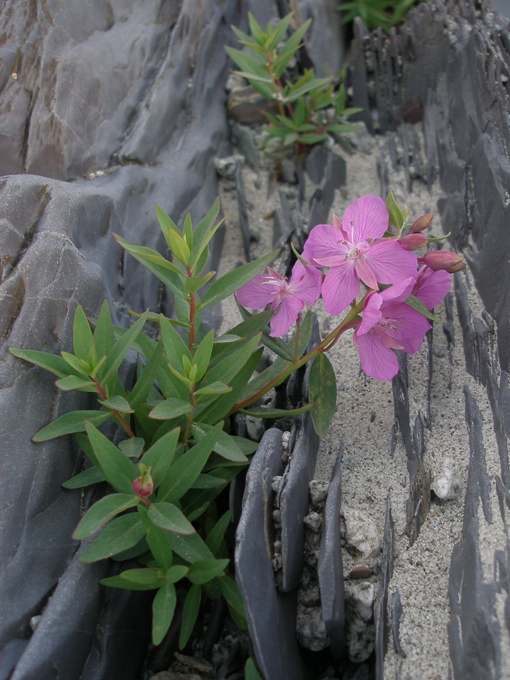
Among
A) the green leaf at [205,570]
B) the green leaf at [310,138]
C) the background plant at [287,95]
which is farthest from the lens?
the green leaf at [310,138]

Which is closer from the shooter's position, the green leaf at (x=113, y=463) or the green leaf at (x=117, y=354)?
the green leaf at (x=113, y=463)

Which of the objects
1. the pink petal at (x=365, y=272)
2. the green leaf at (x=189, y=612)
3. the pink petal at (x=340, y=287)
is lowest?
the green leaf at (x=189, y=612)

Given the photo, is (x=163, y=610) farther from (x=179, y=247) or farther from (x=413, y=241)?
(x=413, y=241)

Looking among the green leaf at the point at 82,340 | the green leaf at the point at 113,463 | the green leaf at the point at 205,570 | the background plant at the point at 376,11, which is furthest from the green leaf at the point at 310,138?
the green leaf at the point at 205,570

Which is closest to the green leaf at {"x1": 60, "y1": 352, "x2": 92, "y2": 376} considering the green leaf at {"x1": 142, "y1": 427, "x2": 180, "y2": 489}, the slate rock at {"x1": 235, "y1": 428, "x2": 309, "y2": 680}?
the green leaf at {"x1": 142, "y1": 427, "x2": 180, "y2": 489}

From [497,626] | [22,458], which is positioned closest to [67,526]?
[22,458]

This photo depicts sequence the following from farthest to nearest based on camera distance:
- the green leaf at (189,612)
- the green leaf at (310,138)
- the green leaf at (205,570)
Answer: the green leaf at (310,138) → the green leaf at (189,612) → the green leaf at (205,570)

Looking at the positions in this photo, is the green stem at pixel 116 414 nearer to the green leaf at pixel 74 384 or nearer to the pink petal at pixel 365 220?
the green leaf at pixel 74 384

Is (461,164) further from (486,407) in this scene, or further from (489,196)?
(486,407)
